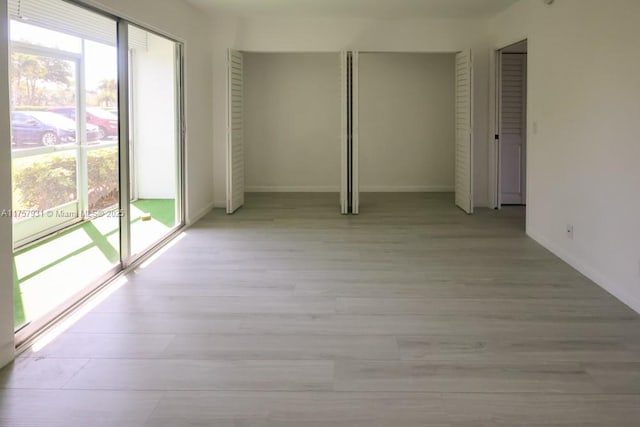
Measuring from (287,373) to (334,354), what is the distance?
0.33 meters

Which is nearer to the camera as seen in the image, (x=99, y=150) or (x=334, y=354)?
(x=334, y=354)

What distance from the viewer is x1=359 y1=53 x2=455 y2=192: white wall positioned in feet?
31.0

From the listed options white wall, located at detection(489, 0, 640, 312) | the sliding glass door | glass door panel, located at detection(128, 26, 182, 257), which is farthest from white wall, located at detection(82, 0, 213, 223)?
white wall, located at detection(489, 0, 640, 312)

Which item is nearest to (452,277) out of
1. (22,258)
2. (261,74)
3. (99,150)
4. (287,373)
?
(287,373)

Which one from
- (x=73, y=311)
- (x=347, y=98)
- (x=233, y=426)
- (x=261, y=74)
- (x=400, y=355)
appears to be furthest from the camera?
(x=261, y=74)

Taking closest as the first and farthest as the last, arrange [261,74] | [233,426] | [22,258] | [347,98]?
[233,426] < [22,258] < [347,98] < [261,74]

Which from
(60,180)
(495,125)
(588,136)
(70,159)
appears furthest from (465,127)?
(60,180)

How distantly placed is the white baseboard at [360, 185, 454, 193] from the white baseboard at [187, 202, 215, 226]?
2.75m

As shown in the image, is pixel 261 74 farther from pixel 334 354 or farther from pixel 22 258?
pixel 334 354

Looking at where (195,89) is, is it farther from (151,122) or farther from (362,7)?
(362,7)

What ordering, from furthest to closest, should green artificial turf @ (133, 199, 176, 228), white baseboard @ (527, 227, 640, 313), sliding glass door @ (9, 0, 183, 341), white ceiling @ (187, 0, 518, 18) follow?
green artificial turf @ (133, 199, 176, 228) < white ceiling @ (187, 0, 518, 18) < sliding glass door @ (9, 0, 183, 341) < white baseboard @ (527, 227, 640, 313)

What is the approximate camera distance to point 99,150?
640 cm

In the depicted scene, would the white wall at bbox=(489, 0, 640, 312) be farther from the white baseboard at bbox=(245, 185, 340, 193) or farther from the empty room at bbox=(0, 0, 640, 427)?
the white baseboard at bbox=(245, 185, 340, 193)

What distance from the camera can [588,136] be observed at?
4.59 metres
